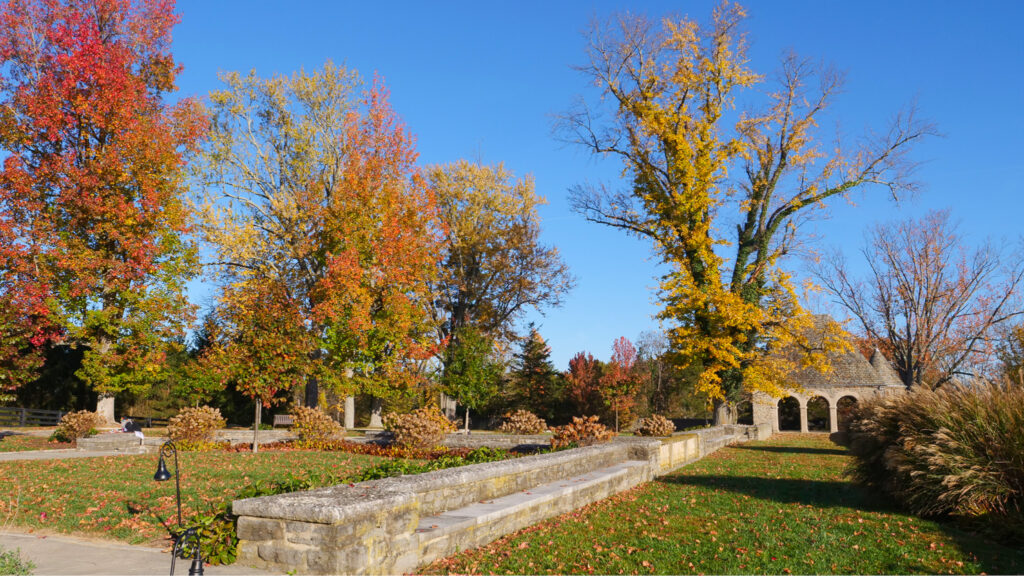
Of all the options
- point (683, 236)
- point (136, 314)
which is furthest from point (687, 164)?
point (136, 314)

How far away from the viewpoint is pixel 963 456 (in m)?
7.05

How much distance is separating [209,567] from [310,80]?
25.8 m

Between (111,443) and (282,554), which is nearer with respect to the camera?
(282,554)

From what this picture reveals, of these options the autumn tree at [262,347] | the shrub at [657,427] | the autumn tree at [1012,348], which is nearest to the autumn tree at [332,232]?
the autumn tree at [262,347]

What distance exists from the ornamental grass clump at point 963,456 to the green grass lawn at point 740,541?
32 cm

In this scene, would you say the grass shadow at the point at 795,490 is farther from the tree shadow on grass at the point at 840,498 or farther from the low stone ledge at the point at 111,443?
the low stone ledge at the point at 111,443

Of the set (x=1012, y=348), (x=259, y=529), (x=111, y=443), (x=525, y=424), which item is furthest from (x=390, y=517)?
(x=1012, y=348)

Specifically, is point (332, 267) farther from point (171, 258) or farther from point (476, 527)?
point (476, 527)

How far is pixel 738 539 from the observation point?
6652mm

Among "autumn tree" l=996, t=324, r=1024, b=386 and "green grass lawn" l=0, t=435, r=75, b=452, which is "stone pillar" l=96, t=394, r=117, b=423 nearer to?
"green grass lawn" l=0, t=435, r=75, b=452

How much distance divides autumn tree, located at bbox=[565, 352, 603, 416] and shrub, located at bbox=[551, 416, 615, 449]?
20580 millimetres

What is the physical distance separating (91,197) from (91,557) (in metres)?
17.4

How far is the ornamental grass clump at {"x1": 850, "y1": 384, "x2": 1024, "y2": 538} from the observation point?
6727 millimetres

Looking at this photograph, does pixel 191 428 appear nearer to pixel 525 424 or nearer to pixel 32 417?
pixel 525 424
